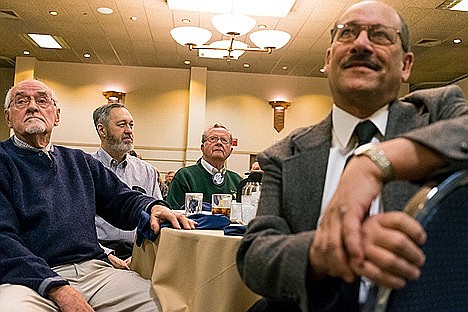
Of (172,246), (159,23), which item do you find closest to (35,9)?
(159,23)

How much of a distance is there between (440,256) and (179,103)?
1013cm

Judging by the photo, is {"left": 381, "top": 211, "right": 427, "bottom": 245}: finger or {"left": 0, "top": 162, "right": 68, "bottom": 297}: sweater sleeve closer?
{"left": 381, "top": 211, "right": 427, "bottom": 245}: finger

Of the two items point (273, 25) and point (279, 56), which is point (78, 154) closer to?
point (273, 25)

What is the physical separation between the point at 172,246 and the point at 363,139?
3.00 feet

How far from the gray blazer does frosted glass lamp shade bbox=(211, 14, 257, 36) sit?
14.3 ft

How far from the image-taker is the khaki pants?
1.79 meters

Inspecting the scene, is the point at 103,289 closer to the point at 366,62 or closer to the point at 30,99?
the point at 30,99

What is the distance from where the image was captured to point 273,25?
7.59 meters

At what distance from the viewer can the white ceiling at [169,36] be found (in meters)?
6.84

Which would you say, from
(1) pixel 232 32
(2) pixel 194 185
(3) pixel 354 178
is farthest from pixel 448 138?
(1) pixel 232 32

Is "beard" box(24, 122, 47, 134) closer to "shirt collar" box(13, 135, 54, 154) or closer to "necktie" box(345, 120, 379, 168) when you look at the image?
"shirt collar" box(13, 135, 54, 154)

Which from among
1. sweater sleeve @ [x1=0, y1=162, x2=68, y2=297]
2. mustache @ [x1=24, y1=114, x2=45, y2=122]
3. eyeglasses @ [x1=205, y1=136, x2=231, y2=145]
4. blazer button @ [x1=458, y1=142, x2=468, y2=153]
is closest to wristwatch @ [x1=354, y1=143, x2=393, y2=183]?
blazer button @ [x1=458, y1=142, x2=468, y2=153]

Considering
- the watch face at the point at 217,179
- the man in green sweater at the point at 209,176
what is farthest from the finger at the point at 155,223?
the watch face at the point at 217,179

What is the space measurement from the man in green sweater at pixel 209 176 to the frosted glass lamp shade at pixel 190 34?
5.80ft
